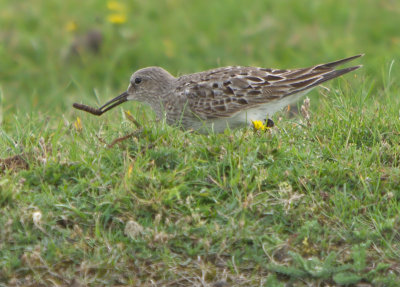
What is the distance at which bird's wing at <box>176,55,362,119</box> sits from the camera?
7.63 meters

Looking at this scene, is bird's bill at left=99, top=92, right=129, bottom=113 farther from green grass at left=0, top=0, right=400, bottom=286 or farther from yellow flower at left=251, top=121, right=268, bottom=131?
yellow flower at left=251, top=121, right=268, bottom=131

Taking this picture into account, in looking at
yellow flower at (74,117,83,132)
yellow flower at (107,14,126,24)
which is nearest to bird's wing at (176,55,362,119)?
yellow flower at (74,117,83,132)

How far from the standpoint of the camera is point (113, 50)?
12852 millimetres

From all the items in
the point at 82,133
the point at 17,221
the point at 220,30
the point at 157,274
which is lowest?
the point at 157,274

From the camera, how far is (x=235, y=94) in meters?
7.72

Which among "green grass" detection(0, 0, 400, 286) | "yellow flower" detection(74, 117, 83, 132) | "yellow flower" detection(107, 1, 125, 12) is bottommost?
"green grass" detection(0, 0, 400, 286)

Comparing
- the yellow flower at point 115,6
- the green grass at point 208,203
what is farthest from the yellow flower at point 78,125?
the yellow flower at point 115,6

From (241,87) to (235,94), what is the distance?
110 mm

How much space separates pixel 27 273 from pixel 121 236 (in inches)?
30.1

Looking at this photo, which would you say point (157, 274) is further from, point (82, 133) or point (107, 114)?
point (107, 114)

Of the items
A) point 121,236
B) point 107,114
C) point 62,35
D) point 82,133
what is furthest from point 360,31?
point 121,236

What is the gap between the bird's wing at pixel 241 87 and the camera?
763 centimetres

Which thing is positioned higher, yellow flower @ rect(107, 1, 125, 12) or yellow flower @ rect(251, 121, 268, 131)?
yellow flower @ rect(107, 1, 125, 12)

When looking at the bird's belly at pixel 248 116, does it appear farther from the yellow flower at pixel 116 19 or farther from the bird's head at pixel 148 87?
the yellow flower at pixel 116 19
